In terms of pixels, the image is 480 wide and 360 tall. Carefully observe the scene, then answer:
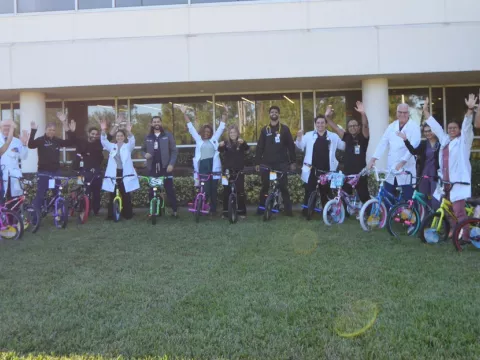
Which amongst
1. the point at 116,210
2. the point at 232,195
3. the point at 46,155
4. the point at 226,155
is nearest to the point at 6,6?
the point at 46,155

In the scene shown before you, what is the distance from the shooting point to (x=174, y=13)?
11734mm

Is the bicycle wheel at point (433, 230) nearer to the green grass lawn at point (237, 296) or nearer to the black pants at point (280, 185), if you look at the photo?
the green grass lawn at point (237, 296)

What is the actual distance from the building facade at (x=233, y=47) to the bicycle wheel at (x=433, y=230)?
216 inches

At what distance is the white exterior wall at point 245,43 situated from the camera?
35.3 ft

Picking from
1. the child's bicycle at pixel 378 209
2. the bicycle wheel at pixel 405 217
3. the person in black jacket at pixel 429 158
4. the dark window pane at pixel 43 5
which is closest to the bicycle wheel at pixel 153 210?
the child's bicycle at pixel 378 209

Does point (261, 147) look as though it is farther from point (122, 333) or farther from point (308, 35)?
point (122, 333)

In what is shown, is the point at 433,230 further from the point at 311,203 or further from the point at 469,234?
the point at 311,203

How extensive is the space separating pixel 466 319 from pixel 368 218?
3634 millimetres

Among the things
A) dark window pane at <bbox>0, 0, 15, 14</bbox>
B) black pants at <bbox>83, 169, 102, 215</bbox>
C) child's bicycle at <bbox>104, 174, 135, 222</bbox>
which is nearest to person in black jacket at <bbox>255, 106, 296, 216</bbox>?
child's bicycle at <bbox>104, 174, 135, 222</bbox>

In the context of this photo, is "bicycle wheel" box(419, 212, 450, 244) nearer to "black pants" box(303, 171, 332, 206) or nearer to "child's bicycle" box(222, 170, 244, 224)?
"black pants" box(303, 171, 332, 206)

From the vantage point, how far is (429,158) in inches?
277

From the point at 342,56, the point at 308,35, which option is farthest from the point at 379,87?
the point at 308,35

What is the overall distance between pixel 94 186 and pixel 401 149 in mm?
6081

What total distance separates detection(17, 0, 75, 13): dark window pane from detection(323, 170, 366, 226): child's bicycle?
9075mm
